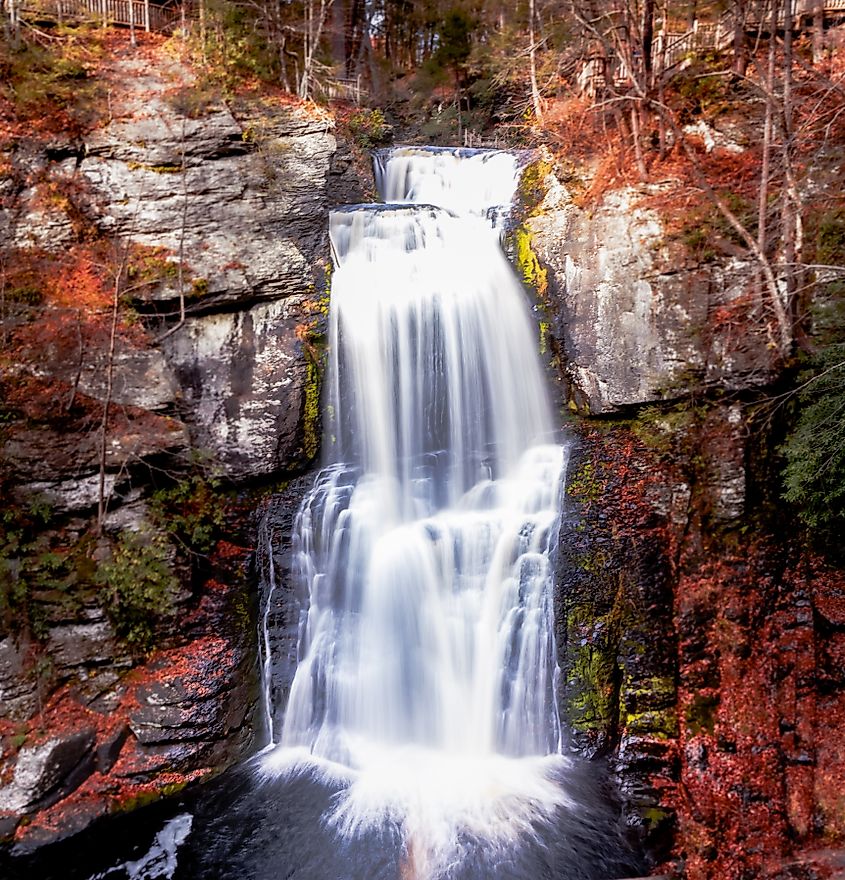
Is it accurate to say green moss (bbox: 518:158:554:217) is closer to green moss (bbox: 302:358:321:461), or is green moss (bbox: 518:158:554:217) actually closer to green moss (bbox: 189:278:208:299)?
green moss (bbox: 302:358:321:461)

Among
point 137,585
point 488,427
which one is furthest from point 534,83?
point 137,585

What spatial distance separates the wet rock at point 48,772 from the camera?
6.45 meters

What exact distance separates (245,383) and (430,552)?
404 centimetres

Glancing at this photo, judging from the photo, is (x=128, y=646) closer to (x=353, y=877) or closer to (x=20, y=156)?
(x=353, y=877)

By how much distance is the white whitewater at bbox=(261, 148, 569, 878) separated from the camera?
6816 millimetres

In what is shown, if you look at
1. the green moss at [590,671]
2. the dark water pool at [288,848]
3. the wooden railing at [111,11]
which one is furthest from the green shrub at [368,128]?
the dark water pool at [288,848]

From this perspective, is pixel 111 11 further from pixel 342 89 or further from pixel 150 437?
pixel 150 437

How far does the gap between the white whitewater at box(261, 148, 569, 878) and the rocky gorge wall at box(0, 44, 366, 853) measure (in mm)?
912

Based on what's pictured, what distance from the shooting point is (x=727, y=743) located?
6430mm

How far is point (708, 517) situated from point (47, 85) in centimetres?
1355

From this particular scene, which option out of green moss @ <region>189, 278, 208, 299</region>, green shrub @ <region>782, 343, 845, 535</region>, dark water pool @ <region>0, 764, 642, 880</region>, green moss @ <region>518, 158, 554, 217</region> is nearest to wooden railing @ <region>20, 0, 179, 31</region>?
green moss @ <region>189, 278, 208, 299</region>

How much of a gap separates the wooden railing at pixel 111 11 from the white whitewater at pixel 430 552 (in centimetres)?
841

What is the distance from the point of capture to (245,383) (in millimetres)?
9234

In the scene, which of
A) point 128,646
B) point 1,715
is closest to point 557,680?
point 128,646
